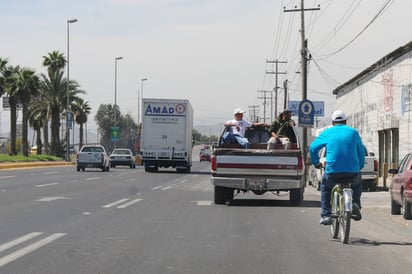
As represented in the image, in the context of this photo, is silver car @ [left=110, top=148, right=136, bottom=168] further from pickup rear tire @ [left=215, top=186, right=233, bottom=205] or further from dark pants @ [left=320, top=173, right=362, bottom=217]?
dark pants @ [left=320, top=173, right=362, bottom=217]

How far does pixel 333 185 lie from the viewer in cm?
1120

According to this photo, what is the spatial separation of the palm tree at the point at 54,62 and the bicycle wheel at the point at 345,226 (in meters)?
64.1

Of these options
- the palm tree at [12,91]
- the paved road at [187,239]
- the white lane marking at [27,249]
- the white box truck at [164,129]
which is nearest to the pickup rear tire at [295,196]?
the paved road at [187,239]

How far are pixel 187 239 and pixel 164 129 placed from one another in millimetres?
30185

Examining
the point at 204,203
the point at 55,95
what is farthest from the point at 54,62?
the point at 204,203

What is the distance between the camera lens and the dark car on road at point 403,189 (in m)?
14.9

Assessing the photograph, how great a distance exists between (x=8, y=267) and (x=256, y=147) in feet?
35.2

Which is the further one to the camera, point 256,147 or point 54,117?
point 54,117

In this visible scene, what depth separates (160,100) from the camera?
41.0m

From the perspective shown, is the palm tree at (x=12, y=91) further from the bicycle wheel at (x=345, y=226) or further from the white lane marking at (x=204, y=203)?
the bicycle wheel at (x=345, y=226)

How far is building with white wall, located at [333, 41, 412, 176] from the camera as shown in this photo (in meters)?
33.4

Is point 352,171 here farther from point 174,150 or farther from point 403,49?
point 174,150

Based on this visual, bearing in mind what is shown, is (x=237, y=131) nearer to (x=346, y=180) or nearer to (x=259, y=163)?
(x=259, y=163)

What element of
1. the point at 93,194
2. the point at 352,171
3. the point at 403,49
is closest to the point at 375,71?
the point at 403,49
